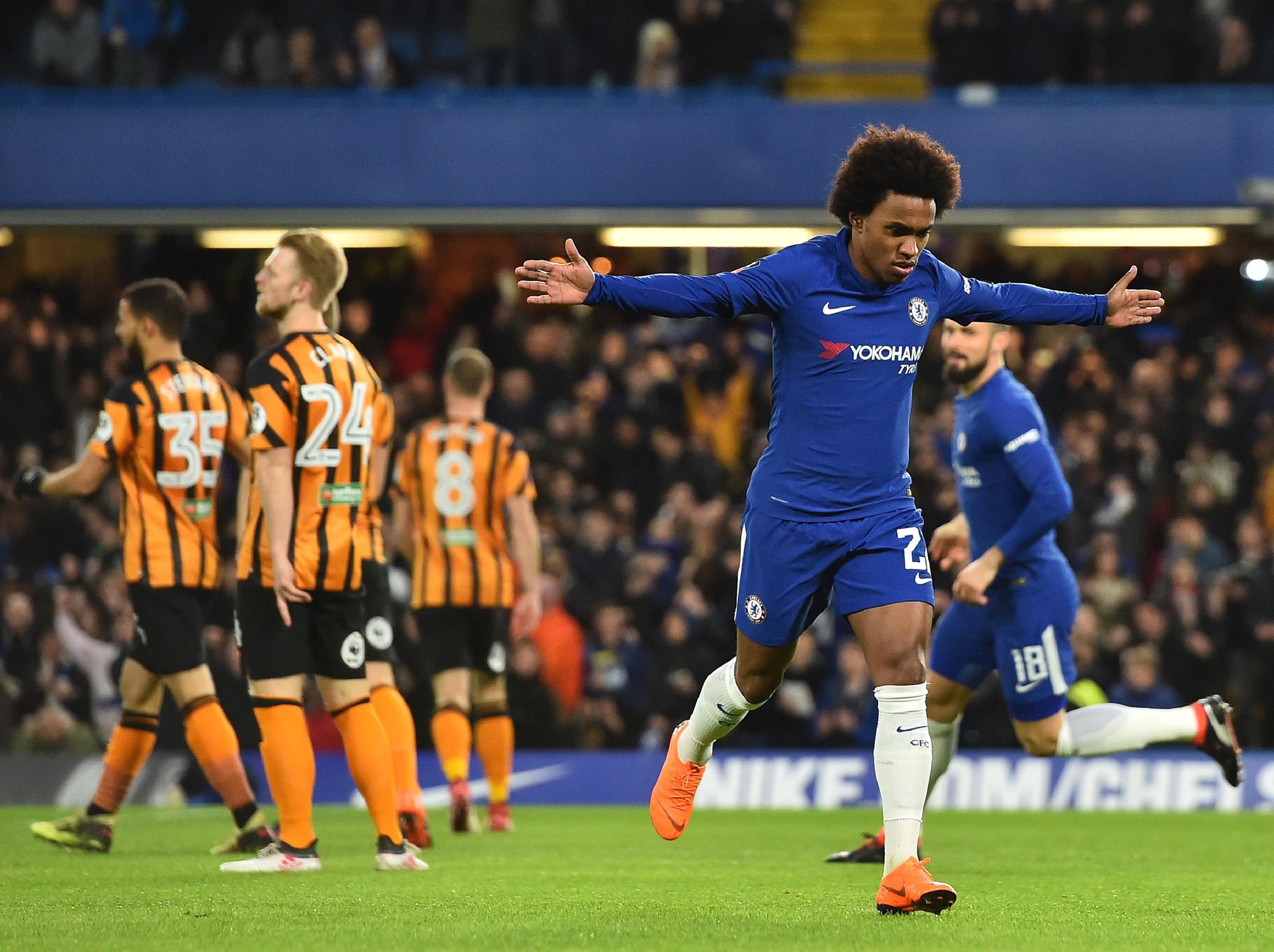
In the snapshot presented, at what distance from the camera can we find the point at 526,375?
17.3 m

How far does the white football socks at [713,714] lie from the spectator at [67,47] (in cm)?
1371

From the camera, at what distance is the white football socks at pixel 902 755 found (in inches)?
224

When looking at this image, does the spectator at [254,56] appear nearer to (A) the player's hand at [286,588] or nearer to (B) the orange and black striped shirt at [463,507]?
(B) the orange and black striped shirt at [463,507]

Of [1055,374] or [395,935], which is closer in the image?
[395,935]

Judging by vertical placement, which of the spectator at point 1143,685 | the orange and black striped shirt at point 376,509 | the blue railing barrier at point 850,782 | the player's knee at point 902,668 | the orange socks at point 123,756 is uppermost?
the orange and black striped shirt at point 376,509

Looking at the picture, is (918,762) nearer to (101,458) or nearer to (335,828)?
(101,458)

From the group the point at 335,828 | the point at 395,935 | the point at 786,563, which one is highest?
the point at 786,563

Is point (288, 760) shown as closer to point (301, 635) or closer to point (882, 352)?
point (301, 635)

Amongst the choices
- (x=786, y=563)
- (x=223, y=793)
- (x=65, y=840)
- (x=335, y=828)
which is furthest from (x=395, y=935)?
(x=335, y=828)

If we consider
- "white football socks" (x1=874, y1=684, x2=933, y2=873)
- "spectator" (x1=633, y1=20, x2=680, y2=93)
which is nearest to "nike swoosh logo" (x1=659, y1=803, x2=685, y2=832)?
"white football socks" (x1=874, y1=684, x2=933, y2=873)

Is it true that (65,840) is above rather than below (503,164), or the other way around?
below

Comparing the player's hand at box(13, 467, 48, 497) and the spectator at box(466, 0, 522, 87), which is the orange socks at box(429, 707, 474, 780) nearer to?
the player's hand at box(13, 467, 48, 497)

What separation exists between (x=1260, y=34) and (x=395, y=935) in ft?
53.1

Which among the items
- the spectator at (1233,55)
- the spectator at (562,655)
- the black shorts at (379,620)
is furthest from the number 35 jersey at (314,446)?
the spectator at (1233,55)
